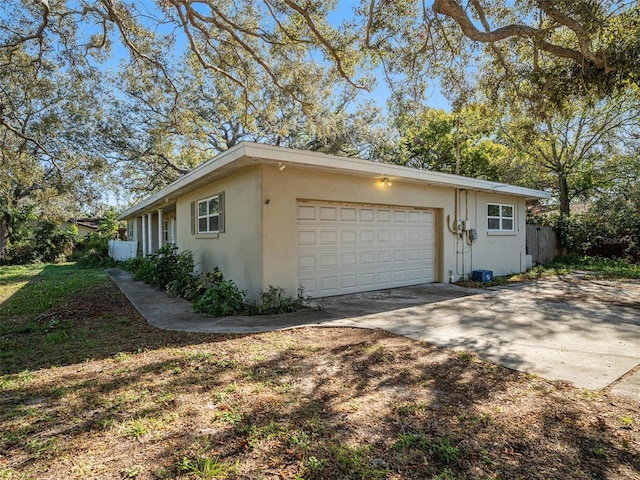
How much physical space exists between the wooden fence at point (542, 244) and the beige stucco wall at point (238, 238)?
11.2 metres

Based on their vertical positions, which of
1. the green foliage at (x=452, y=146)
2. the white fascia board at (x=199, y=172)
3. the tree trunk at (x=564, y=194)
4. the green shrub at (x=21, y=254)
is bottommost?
the green shrub at (x=21, y=254)

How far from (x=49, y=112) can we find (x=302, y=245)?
10141mm

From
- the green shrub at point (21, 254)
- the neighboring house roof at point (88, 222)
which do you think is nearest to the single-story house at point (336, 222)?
the green shrub at point (21, 254)

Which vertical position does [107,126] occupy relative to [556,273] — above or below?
above

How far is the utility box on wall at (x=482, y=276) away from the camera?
9953 millimetres

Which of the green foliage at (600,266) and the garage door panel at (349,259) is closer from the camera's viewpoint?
the garage door panel at (349,259)

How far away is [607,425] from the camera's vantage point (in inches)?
101

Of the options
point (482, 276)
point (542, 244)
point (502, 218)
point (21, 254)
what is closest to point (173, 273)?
point (482, 276)

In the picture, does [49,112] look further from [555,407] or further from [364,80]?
[555,407]

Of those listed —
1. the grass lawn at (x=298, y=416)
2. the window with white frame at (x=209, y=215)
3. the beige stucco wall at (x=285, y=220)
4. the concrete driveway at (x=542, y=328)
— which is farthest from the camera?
the window with white frame at (x=209, y=215)

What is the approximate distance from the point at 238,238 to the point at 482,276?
6.76 meters

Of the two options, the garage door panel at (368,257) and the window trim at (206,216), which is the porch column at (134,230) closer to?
the window trim at (206,216)

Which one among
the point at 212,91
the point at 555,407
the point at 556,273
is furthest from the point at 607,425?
the point at 212,91

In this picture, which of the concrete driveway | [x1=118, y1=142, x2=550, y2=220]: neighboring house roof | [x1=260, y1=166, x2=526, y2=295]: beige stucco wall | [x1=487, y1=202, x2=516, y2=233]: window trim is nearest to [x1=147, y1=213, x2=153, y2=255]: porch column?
[x1=118, y1=142, x2=550, y2=220]: neighboring house roof
